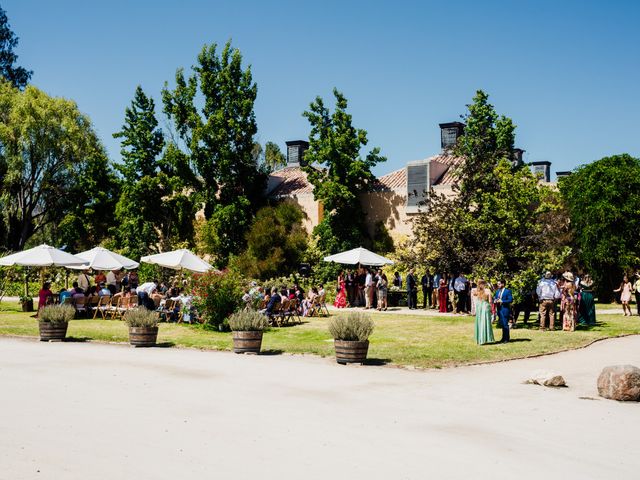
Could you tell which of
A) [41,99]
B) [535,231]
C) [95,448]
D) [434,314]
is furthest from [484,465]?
[41,99]

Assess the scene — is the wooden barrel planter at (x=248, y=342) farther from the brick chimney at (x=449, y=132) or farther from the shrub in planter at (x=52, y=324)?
the brick chimney at (x=449, y=132)

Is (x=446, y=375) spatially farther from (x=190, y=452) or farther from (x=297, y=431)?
(x=190, y=452)

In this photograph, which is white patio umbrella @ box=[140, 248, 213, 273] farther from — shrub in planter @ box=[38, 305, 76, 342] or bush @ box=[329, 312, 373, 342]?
bush @ box=[329, 312, 373, 342]

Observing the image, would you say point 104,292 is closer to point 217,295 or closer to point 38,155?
point 217,295

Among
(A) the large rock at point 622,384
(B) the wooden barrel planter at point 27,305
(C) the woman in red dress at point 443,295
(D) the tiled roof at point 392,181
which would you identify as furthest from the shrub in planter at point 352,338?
(D) the tiled roof at point 392,181

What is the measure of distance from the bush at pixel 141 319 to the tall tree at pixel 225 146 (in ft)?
76.0

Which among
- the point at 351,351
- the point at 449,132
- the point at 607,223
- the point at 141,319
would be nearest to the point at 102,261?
the point at 141,319

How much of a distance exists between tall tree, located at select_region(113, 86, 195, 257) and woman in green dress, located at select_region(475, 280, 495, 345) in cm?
2695

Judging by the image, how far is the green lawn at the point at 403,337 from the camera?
46.7ft

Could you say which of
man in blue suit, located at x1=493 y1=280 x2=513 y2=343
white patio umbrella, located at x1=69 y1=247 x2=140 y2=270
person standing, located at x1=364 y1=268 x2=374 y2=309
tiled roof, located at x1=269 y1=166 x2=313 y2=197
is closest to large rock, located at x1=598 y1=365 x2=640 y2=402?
man in blue suit, located at x1=493 y1=280 x2=513 y2=343

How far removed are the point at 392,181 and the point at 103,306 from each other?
2059cm

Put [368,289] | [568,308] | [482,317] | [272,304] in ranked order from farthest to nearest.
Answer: [368,289] < [272,304] < [568,308] < [482,317]

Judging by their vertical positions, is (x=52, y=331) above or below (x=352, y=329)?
below

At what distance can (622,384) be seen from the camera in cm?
959
